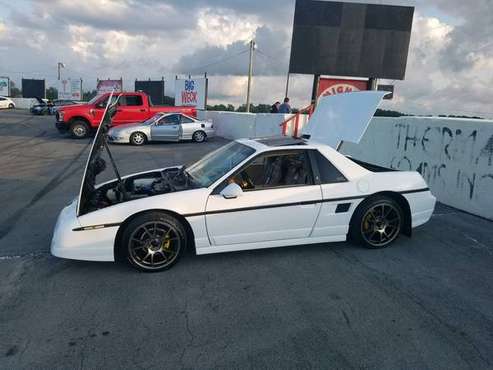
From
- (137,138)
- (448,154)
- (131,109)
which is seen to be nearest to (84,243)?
(448,154)

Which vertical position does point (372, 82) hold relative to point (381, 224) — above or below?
above

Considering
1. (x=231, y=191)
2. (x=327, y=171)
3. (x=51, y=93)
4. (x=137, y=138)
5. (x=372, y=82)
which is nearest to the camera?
(x=231, y=191)

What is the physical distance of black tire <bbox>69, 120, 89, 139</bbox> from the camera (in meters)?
16.3

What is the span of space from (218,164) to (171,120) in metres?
12.2

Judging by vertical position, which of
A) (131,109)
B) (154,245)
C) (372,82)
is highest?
(372,82)

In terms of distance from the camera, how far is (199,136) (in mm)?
16656

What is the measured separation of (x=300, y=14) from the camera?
1669cm

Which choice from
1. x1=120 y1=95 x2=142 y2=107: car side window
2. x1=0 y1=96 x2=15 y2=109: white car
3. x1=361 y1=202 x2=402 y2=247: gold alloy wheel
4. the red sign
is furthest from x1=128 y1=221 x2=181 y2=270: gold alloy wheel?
x1=0 y1=96 x2=15 y2=109: white car

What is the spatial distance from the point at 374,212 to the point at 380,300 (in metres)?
1.38

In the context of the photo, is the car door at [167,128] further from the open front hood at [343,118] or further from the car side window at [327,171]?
the car side window at [327,171]

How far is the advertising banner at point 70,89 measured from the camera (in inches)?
1956

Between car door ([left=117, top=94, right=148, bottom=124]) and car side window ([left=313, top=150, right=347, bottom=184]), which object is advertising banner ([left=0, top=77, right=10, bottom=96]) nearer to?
car door ([left=117, top=94, right=148, bottom=124])

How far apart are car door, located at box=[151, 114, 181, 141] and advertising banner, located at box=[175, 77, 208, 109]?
580 inches

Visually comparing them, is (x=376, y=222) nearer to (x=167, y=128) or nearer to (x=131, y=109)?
(x=167, y=128)
